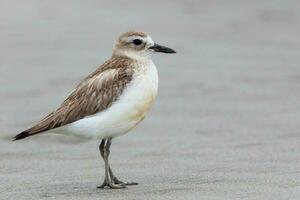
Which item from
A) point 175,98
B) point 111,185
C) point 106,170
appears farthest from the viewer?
point 175,98

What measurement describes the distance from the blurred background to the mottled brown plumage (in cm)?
44

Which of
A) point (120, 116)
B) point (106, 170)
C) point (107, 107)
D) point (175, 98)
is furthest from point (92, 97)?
point (175, 98)

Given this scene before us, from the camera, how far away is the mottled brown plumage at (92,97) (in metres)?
7.43

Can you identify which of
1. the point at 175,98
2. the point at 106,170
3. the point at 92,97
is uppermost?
the point at 175,98

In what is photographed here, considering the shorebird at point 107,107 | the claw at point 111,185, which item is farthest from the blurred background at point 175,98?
the shorebird at point 107,107

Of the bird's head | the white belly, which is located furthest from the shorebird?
the bird's head

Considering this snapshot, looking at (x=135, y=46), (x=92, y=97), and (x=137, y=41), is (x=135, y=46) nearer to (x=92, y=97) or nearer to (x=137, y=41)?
(x=137, y=41)

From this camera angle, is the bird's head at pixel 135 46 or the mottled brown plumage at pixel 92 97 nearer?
the mottled brown plumage at pixel 92 97

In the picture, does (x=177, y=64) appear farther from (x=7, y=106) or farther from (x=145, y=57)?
(x=145, y=57)

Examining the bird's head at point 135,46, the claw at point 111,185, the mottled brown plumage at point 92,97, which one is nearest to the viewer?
the claw at point 111,185

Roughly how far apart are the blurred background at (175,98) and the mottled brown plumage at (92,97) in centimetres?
44

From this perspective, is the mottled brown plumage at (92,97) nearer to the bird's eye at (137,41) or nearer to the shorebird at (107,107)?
the shorebird at (107,107)

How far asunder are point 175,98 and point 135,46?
8.48 ft

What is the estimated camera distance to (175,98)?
10.5m
